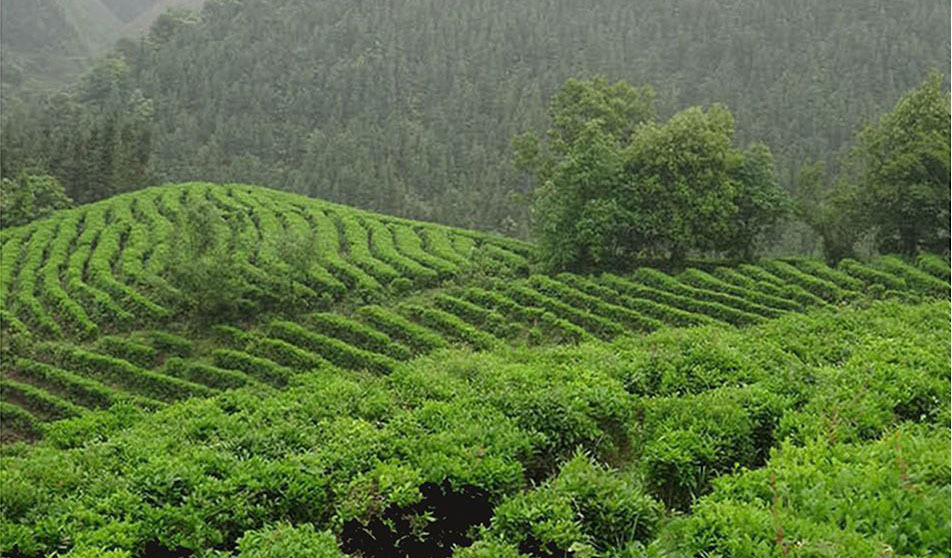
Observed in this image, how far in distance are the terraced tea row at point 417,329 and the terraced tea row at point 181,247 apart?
6.85 feet

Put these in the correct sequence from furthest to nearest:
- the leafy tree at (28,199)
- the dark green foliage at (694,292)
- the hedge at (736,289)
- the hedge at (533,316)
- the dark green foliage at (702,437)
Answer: the leafy tree at (28,199)
the hedge at (736,289)
the dark green foliage at (694,292)
the hedge at (533,316)
the dark green foliage at (702,437)

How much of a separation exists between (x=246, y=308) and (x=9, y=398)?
29.2ft

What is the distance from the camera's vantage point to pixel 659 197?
1353 inches

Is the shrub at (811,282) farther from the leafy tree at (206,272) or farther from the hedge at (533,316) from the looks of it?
the leafy tree at (206,272)

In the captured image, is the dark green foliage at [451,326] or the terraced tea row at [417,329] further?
the dark green foliage at [451,326]

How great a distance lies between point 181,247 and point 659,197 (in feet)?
68.1

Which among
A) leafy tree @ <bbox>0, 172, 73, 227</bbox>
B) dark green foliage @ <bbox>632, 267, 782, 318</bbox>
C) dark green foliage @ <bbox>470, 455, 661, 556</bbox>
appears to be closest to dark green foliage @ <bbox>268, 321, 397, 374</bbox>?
dark green foliage @ <bbox>632, 267, 782, 318</bbox>

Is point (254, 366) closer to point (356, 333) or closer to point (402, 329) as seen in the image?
point (356, 333)

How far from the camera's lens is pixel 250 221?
148 feet

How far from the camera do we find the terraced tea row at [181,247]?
32.5 metres

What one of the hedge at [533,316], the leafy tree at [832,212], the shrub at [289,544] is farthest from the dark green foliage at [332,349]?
the leafy tree at [832,212]

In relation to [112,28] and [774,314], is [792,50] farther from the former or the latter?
[112,28]

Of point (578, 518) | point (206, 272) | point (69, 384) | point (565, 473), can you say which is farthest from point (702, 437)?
point (206, 272)

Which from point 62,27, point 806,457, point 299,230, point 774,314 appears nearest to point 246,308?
point 299,230
